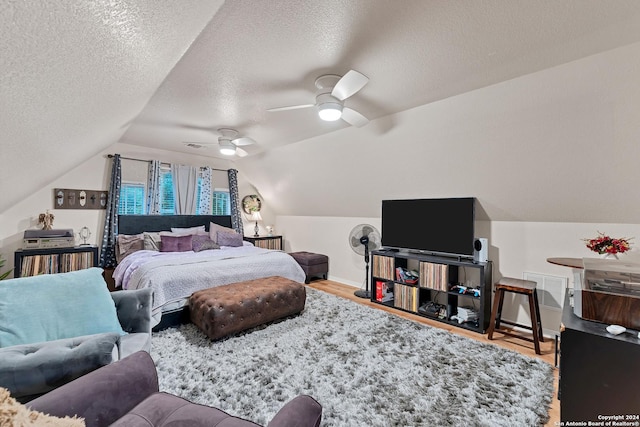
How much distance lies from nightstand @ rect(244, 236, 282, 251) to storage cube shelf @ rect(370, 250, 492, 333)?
278cm

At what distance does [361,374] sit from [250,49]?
257 centimetres

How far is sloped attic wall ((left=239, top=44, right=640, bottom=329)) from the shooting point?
2.01 m

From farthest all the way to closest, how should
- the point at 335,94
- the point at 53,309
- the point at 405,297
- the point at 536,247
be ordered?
1. the point at 405,297
2. the point at 536,247
3. the point at 335,94
4. the point at 53,309

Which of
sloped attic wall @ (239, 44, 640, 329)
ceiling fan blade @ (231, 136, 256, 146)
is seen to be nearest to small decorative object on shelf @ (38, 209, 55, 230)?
ceiling fan blade @ (231, 136, 256, 146)

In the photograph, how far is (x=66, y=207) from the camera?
4.10 m

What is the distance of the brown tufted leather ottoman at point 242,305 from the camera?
2510mm

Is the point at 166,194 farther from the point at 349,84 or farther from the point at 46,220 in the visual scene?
the point at 349,84

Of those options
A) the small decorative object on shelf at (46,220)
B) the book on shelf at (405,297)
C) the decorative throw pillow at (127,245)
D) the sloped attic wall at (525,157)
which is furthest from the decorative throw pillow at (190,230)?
the book on shelf at (405,297)

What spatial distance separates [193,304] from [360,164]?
9.07 ft

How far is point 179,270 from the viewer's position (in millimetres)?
3020

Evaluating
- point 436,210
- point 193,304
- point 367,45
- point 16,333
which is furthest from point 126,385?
point 436,210

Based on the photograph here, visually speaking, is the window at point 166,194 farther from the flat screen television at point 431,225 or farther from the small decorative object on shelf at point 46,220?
the flat screen television at point 431,225

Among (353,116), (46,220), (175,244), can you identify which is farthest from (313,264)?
(46,220)

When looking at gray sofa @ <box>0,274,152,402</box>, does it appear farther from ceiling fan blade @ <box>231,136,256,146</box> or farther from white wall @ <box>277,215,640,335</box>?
white wall @ <box>277,215,640,335</box>
